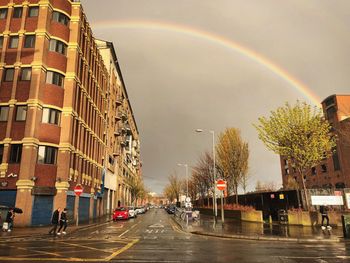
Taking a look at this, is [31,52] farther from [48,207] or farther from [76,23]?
[48,207]

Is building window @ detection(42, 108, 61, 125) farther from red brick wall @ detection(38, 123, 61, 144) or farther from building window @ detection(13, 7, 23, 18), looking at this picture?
building window @ detection(13, 7, 23, 18)

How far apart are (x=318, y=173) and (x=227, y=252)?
8573cm

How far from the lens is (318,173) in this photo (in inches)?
3504

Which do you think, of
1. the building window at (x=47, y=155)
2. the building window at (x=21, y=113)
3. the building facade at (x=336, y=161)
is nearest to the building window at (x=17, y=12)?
the building window at (x=21, y=113)

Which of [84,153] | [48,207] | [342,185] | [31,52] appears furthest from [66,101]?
[342,185]

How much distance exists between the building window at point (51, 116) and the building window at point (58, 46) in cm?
698

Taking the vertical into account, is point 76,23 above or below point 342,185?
above

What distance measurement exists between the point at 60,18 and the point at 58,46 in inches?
137

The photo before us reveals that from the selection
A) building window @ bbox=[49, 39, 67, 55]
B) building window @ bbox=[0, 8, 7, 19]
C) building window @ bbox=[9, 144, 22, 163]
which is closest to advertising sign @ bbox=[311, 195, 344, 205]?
building window @ bbox=[9, 144, 22, 163]

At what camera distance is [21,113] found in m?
31.8

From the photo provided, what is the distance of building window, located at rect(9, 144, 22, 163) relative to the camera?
99.9 feet

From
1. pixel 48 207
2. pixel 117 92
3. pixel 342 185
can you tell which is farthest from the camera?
pixel 342 185

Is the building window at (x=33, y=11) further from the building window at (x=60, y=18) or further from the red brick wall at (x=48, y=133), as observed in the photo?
the red brick wall at (x=48, y=133)

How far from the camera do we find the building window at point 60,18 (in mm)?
35134
